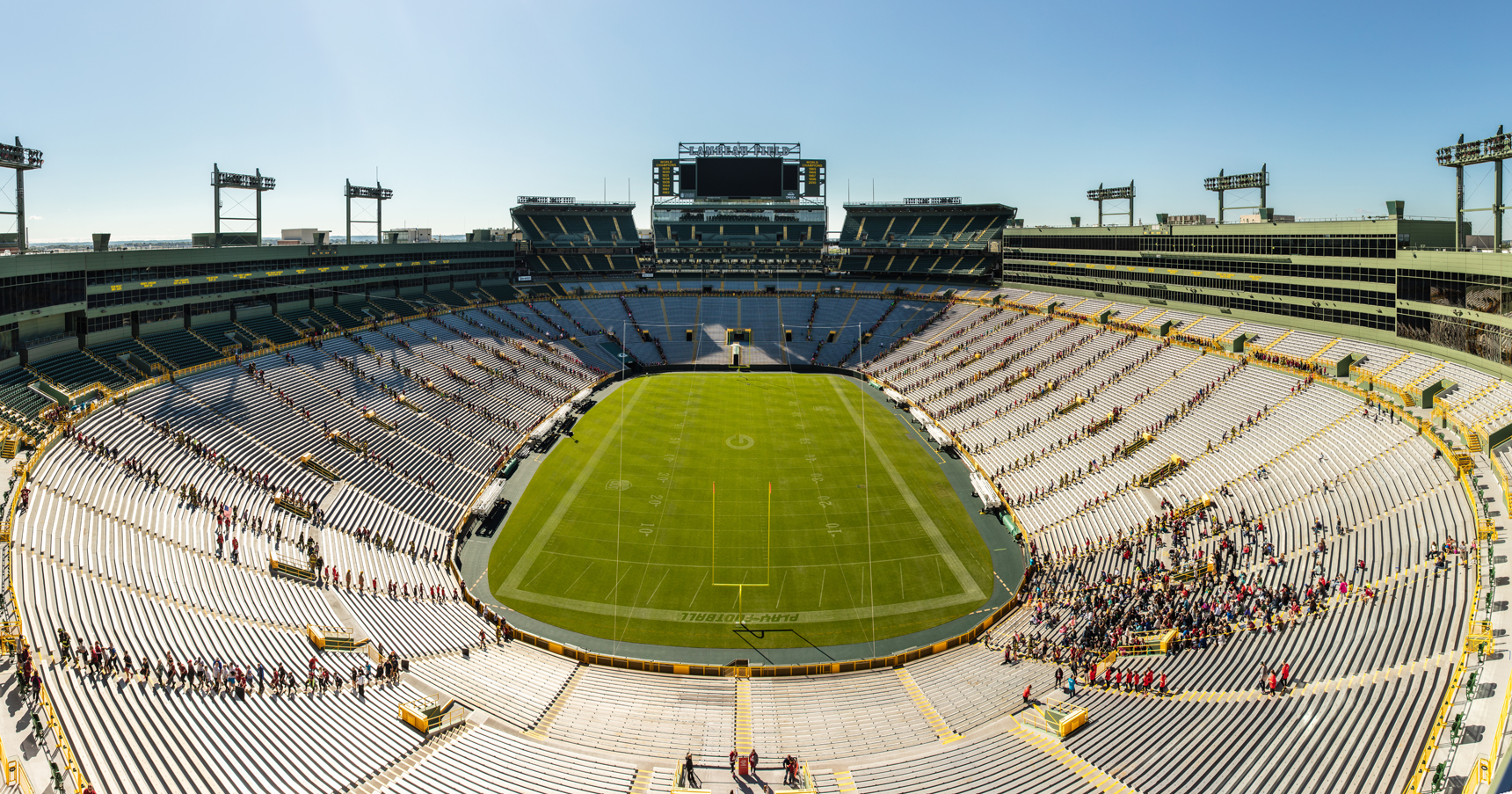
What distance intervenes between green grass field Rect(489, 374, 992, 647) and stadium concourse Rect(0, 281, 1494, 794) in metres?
2.82

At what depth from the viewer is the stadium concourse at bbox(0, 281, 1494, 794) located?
1875 centimetres

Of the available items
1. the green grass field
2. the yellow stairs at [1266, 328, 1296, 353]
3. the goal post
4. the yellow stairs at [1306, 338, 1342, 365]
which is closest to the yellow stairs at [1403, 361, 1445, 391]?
the yellow stairs at [1306, 338, 1342, 365]

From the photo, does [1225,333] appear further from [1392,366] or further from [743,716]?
[743,716]

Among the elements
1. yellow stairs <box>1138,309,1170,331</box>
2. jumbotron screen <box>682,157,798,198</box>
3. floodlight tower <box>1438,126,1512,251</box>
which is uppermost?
jumbotron screen <box>682,157,798,198</box>

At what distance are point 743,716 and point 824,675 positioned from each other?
3.95m

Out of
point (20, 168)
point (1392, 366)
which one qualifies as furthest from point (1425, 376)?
point (20, 168)

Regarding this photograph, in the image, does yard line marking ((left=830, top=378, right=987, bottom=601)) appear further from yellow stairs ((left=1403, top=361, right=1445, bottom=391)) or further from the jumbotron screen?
the jumbotron screen

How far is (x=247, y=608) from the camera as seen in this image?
1007 inches

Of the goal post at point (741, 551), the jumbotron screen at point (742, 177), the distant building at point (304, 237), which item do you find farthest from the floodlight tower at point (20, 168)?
the jumbotron screen at point (742, 177)

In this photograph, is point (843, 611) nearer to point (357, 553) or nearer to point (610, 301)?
point (357, 553)

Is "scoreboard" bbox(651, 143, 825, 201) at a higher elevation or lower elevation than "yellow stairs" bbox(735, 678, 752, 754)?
higher

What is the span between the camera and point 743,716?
23.4m

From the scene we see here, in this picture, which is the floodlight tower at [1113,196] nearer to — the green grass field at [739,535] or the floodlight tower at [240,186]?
the green grass field at [739,535]

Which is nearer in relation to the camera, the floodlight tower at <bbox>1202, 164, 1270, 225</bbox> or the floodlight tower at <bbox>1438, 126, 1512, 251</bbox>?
the floodlight tower at <bbox>1438, 126, 1512, 251</bbox>
